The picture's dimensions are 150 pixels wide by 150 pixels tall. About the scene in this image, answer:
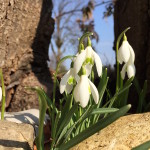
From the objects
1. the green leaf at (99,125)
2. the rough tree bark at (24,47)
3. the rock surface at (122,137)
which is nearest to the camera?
the green leaf at (99,125)

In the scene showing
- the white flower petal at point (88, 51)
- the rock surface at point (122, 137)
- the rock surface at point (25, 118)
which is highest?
the white flower petal at point (88, 51)

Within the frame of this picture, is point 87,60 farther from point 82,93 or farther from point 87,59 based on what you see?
point 82,93

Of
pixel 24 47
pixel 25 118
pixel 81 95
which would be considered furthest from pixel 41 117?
pixel 24 47

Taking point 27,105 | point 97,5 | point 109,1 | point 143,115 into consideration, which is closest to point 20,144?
point 143,115

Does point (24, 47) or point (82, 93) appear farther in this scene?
point (24, 47)

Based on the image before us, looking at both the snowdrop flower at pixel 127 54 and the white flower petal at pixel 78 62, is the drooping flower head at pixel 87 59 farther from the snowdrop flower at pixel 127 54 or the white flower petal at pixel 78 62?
the snowdrop flower at pixel 127 54

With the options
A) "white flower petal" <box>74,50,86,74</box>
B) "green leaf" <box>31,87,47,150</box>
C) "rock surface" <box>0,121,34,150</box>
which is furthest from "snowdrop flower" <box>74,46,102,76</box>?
"rock surface" <box>0,121,34,150</box>

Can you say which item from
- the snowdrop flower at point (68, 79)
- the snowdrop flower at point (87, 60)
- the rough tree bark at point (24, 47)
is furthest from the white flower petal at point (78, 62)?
the rough tree bark at point (24, 47)

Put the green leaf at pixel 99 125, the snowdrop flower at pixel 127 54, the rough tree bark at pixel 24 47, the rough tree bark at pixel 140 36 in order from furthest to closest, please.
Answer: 1. the rough tree bark at pixel 140 36
2. the rough tree bark at pixel 24 47
3. the snowdrop flower at pixel 127 54
4. the green leaf at pixel 99 125
